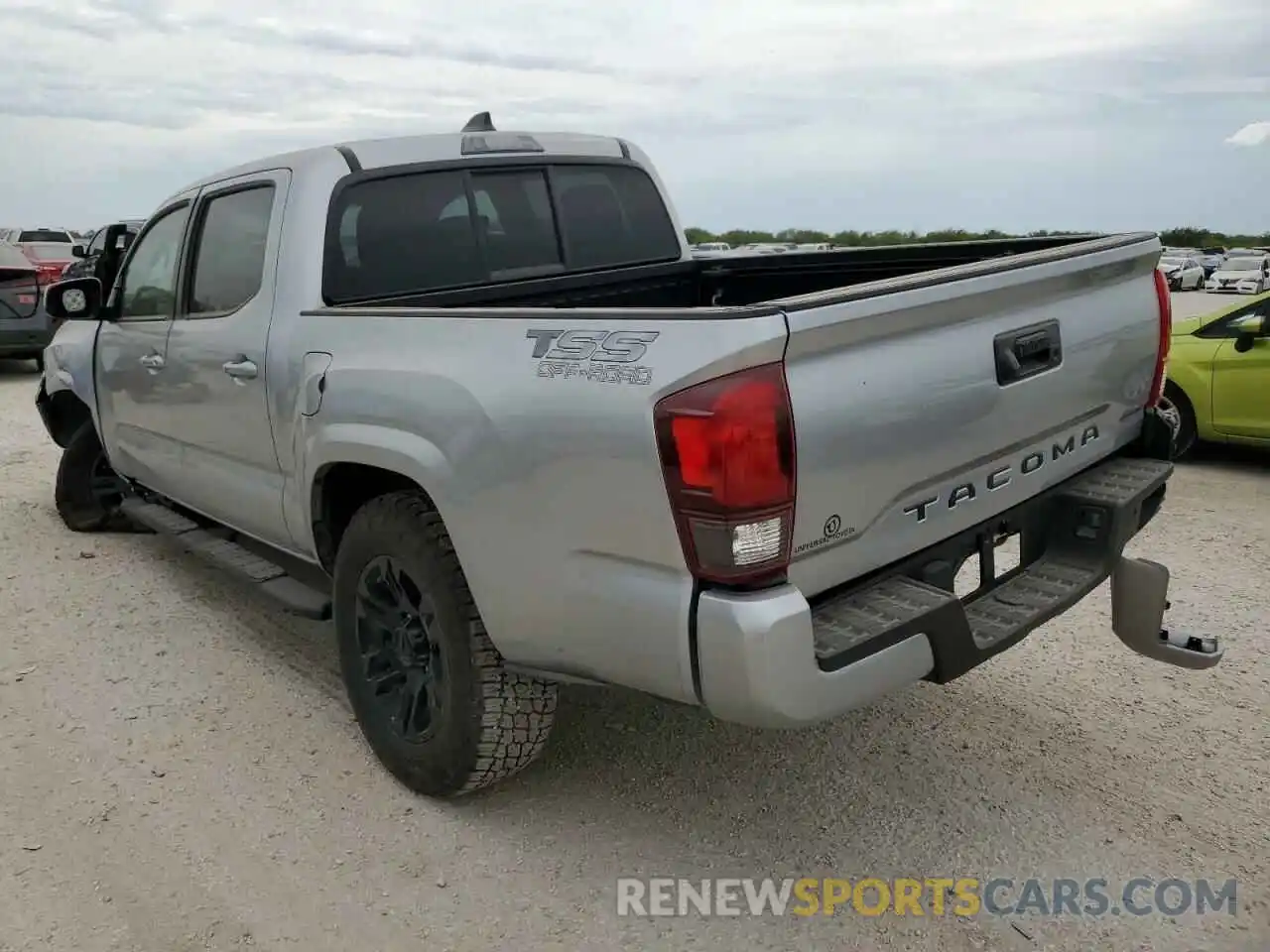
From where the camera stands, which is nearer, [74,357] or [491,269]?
[491,269]

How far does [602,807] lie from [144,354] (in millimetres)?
3064

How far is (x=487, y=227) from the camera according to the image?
4156 millimetres

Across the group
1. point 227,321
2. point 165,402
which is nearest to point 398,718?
point 227,321

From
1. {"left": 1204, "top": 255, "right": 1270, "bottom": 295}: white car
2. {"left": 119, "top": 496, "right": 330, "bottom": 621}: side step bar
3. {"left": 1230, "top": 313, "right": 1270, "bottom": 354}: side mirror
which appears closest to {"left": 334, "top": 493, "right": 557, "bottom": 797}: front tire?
{"left": 119, "top": 496, "right": 330, "bottom": 621}: side step bar

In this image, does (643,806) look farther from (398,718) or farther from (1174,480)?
(1174,480)

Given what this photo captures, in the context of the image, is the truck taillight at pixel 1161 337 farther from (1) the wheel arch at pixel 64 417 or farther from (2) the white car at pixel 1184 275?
(2) the white car at pixel 1184 275

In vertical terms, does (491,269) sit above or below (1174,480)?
above

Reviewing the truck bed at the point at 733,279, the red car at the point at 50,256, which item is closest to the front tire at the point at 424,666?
the truck bed at the point at 733,279

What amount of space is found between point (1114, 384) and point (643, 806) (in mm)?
1984

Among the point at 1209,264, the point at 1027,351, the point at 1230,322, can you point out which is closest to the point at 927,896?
the point at 1027,351

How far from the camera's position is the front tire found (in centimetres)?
297

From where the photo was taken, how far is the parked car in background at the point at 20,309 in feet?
40.5

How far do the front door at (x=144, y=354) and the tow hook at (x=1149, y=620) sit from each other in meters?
3.85

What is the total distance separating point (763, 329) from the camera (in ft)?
7.33
